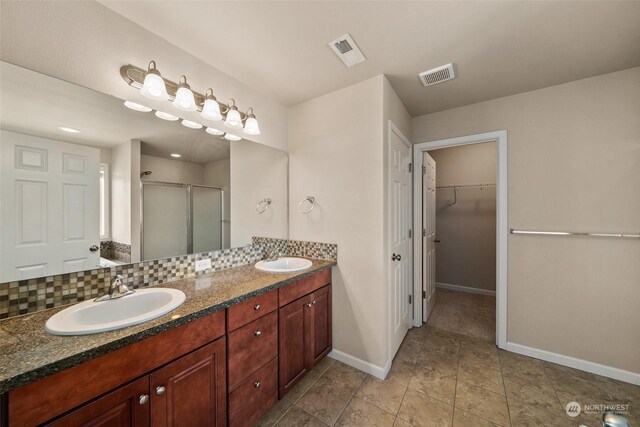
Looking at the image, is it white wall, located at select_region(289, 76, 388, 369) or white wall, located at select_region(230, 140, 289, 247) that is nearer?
white wall, located at select_region(289, 76, 388, 369)

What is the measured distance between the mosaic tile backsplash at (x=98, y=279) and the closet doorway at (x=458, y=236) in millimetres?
A: 1412

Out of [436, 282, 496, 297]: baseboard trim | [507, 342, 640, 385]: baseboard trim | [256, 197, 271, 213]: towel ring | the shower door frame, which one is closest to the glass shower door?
the shower door frame

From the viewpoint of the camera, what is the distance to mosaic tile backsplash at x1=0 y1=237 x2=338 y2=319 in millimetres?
985

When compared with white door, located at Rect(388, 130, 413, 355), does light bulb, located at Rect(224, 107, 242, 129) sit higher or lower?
higher

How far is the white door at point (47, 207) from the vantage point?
978mm

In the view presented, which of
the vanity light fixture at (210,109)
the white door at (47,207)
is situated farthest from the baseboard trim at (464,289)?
the white door at (47,207)

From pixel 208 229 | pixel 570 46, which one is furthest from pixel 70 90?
pixel 570 46

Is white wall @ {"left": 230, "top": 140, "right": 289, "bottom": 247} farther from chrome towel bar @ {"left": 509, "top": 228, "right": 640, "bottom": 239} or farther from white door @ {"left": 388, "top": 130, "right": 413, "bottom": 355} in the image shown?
chrome towel bar @ {"left": 509, "top": 228, "right": 640, "bottom": 239}

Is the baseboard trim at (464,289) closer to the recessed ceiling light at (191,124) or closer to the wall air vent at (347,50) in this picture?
the wall air vent at (347,50)

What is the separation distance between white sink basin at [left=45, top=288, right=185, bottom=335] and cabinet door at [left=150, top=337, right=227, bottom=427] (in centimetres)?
24

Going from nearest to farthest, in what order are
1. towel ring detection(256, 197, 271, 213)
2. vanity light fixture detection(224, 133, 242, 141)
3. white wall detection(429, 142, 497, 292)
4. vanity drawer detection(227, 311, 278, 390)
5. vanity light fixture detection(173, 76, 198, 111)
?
1. vanity drawer detection(227, 311, 278, 390)
2. vanity light fixture detection(173, 76, 198, 111)
3. vanity light fixture detection(224, 133, 242, 141)
4. towel ring detection(256, 197, 271, 213)
5. white wall detection(429, 142, 497, 292)

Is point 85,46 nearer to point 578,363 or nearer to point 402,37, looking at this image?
point 402,37

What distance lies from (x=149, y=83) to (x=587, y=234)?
3.25 m

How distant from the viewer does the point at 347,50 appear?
153cm
